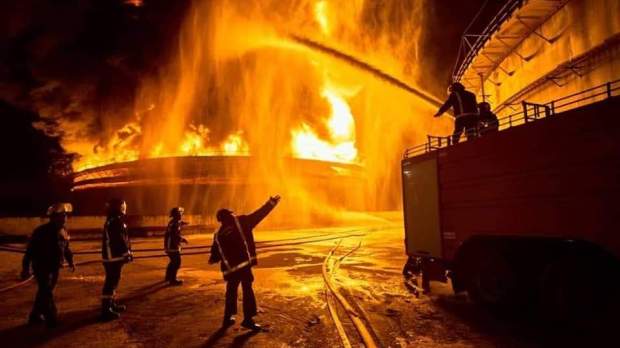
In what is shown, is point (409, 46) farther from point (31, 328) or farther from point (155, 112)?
point (31, 328)

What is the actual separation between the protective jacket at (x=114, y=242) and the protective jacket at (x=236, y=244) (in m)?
1.78

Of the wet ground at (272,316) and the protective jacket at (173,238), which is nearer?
the wet ground at (272,316)

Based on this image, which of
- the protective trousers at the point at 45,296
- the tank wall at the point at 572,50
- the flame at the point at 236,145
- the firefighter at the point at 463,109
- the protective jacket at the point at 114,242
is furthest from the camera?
the flame at the point at 236,145

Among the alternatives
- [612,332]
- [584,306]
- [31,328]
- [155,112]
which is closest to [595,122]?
[584,306]

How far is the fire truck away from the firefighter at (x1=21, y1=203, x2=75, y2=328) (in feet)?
20.7

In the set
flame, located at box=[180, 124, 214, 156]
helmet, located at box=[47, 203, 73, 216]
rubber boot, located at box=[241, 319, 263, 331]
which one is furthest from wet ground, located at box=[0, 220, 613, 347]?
flame, located at box=[180, 124, 214, 156]

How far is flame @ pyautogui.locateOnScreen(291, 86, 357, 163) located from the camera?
37.8 m

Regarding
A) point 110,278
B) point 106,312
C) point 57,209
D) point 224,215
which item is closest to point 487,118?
point 224,215

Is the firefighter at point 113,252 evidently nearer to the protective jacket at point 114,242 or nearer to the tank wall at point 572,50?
the protective jacket at point 114,242

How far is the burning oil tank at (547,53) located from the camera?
13164 mm

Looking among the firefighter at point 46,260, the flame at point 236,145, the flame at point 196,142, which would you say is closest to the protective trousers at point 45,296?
the firefighter at point 46,260

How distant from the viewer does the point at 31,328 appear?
562 centimetres

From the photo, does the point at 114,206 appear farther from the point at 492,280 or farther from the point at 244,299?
the point at 492,280

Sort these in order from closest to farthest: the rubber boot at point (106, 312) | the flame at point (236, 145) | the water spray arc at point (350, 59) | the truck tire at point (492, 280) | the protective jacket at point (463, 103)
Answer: the truck tire at point (492, 280)
the rubber boot at point (106, 312)
the protective jacket at point (463, 103)
the water spray arc at point (350, 59)
the flame at point (236, 145)
